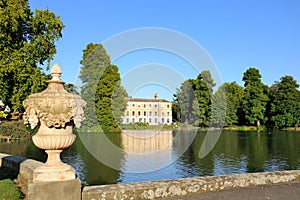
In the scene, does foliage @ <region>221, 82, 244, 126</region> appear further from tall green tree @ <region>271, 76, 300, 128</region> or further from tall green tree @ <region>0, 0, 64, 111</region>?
tall green tree @ <region>0, 0, 64, 111</region>

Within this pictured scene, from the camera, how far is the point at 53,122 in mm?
4062

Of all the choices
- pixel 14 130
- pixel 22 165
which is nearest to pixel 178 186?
pixel 22 165

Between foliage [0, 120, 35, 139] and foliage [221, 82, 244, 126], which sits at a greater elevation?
foliage [221, 82, 244, 126]

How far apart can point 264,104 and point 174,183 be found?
54190mm

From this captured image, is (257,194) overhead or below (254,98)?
below

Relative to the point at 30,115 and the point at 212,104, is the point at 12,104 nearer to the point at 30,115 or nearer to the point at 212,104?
the point at 30,115

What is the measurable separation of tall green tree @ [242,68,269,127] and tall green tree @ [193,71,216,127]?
6.62 m

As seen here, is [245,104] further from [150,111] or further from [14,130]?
[14,130]

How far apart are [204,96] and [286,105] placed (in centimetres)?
1435

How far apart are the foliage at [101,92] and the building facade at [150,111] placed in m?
8.66

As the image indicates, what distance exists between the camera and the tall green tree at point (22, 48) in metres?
A: 17.6

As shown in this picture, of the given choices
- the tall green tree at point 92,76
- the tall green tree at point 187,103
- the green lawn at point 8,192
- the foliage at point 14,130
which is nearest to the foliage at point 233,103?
the tall green tree at point 187,103

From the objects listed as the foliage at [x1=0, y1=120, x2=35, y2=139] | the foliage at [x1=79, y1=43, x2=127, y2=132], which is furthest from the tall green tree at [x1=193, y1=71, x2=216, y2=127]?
the foliage at [x1=0, y1=120, x2=35, y2=139]

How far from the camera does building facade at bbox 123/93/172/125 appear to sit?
55600 millimetres
